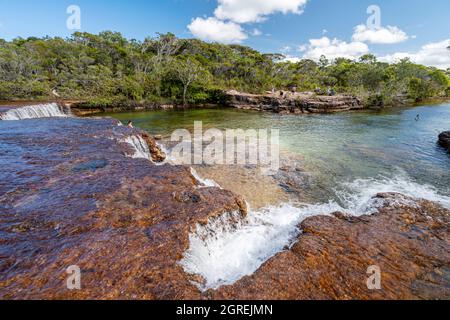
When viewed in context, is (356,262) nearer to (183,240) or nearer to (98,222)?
(183,240)

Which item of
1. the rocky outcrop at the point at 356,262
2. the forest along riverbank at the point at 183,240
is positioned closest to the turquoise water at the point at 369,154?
the forest along riverbank at the point at 183,240

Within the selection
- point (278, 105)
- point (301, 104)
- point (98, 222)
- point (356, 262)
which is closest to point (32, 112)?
point (98, 222)

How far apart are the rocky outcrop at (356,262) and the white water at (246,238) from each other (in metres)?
0.42

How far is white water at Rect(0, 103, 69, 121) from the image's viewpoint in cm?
1482

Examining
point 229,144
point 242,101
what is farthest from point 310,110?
point 229,144

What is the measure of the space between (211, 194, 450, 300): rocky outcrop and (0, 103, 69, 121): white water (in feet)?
64.2

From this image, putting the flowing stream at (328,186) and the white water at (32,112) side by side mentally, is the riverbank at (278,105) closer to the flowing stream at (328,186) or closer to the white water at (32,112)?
the white water at (32,112)

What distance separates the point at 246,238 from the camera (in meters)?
4.66

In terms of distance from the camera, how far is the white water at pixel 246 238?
137 inches

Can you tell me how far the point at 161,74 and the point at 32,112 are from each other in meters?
24.8

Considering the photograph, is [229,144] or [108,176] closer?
[108,176]

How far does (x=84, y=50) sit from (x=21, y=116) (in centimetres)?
3586

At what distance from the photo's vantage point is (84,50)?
141 ft

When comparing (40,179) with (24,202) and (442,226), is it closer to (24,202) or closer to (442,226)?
(24,202)
